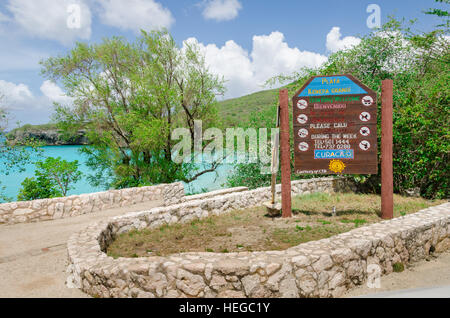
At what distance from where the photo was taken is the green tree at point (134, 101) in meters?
16.4

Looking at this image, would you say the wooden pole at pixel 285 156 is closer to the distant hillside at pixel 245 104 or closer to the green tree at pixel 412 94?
the green tree at pixel 412 94

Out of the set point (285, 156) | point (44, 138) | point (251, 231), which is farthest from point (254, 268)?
point (44, 138)

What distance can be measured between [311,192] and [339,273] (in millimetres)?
6799

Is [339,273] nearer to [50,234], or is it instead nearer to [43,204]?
[50,234]

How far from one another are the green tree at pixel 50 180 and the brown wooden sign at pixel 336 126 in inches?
374

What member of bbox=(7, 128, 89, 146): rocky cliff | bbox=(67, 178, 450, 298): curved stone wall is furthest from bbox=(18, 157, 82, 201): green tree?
bbox=(67, 178, 450, 298): curved stone wall

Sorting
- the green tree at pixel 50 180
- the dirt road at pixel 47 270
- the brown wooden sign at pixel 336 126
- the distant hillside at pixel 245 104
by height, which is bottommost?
the dirt road at pixel 47 270

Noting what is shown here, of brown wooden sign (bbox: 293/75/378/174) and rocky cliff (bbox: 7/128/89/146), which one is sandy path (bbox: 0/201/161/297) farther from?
rocky cliff (bbox: 7/128/89/146)

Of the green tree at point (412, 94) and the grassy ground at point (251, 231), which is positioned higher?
the green tree at point (412, 94)

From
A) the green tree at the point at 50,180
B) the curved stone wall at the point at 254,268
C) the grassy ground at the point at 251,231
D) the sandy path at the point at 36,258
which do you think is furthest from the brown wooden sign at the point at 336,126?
the green tree at the point at 50,180

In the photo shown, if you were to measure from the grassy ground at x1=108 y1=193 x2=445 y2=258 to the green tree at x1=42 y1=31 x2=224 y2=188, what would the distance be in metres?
9.79

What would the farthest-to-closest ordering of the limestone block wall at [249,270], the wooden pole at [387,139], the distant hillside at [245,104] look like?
the distant hillside at [245,104], the wooden pole at [387,139], the limestone block wall at [249,270]

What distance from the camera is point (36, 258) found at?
5.71 metres

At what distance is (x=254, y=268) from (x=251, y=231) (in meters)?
2.53
